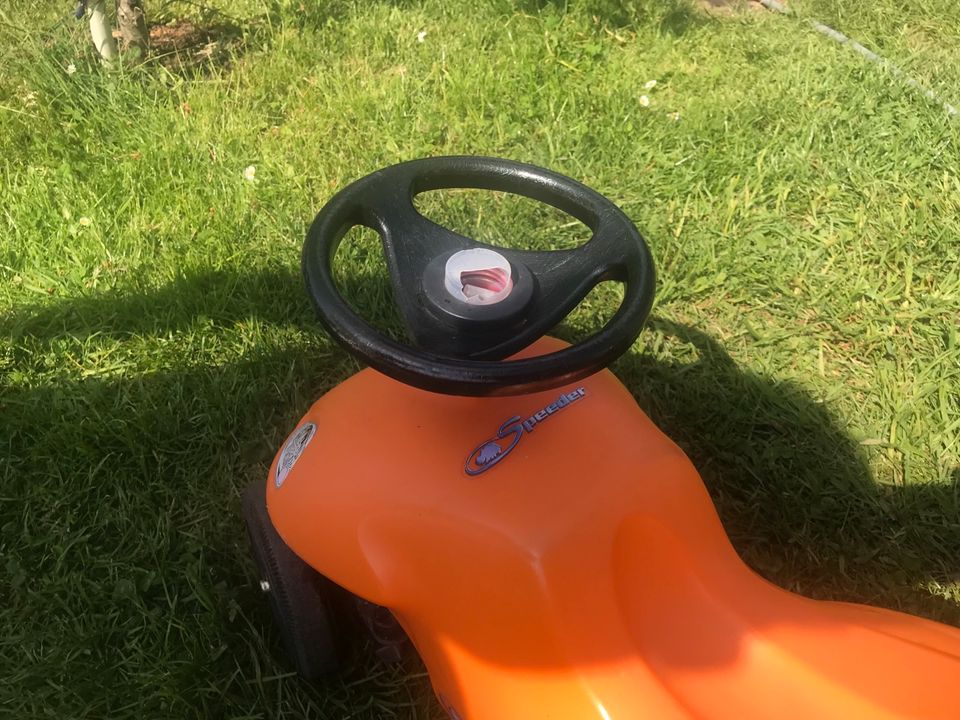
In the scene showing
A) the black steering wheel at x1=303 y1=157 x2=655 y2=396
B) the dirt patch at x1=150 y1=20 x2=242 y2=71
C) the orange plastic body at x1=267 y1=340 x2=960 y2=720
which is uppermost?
the black steering wheel at x1=303 y1=157 x2=655 y2=396

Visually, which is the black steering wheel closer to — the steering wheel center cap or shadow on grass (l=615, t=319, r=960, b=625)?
the steering wheel center cap

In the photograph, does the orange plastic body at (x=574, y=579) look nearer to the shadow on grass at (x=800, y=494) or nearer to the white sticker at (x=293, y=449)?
the white sticker at (x=293, y=449)

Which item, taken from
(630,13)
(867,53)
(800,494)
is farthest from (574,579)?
(867,53)

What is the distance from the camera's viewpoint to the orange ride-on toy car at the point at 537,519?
1.02m

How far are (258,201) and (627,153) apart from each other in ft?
3.99

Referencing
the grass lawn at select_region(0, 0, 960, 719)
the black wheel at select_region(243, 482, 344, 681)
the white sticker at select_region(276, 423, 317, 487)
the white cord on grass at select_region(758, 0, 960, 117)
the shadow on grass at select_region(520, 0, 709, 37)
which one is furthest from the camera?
Answer: the shadow on grass at select_region(520, 0, 709, 37)

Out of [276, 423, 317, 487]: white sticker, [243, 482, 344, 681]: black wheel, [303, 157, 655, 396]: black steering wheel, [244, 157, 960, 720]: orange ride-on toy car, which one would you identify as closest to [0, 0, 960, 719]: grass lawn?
[243, 482, 344, 681]: black wheel

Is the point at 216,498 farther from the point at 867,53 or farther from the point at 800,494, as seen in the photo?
the point at 867,53

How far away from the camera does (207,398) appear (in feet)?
6.50

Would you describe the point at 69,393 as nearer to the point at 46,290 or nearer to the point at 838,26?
the point at 46,290

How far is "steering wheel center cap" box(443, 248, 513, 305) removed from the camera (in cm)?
106

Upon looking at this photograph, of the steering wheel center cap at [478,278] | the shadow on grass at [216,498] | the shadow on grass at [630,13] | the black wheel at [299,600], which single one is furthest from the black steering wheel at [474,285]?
the shadow on grass at [630,13]

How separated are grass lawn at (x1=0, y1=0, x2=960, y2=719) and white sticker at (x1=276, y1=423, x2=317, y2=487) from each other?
480 mm

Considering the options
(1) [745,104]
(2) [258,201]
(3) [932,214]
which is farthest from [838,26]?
(2) [258,201]
